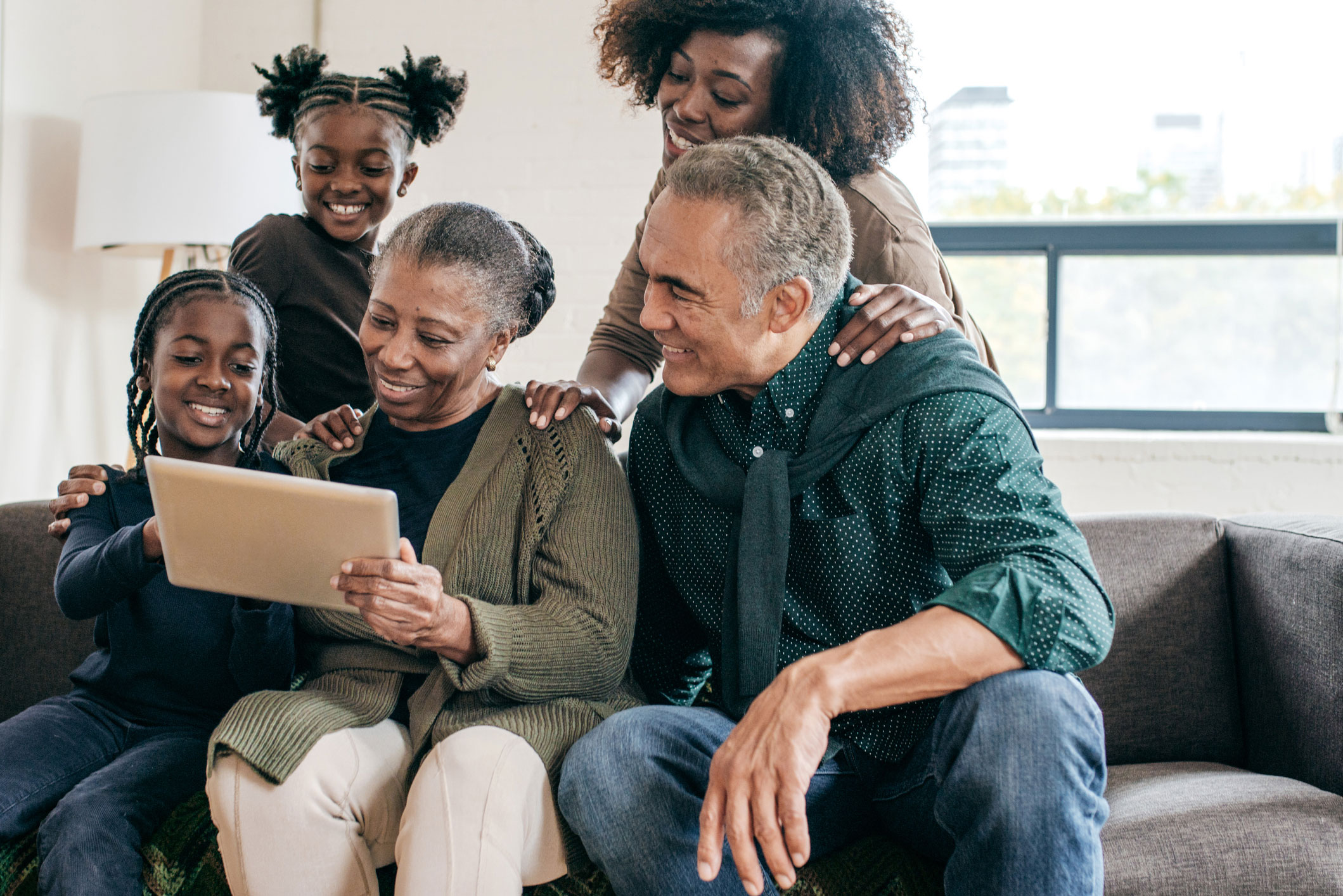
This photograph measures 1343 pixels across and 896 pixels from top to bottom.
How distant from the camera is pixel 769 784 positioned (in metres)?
1.07

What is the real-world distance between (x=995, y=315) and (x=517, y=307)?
1915 mm

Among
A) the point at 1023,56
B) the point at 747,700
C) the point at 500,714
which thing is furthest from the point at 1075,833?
the point at 1023,56

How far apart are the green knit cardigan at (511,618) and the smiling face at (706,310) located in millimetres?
208

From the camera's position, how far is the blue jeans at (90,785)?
123 centimetres

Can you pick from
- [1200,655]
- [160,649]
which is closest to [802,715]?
[160,649]

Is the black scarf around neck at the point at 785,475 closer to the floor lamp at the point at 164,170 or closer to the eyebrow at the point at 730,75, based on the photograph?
the eyebrow at the point at 730,75

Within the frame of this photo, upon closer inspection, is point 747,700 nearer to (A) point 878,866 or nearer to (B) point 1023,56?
(A) point 878,866

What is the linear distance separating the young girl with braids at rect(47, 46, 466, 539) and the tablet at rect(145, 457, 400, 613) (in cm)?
75

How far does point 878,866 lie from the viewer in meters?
1.28

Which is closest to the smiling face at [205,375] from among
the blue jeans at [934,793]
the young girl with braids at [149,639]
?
the young girl with braids at [149,639]

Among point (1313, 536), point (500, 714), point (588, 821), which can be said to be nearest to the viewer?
point (588, 821)

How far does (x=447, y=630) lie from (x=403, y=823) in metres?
0.21

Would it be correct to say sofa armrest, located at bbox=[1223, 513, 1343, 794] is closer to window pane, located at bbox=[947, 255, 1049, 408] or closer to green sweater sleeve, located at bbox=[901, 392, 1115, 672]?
green sweater sleeve, located at bbox=[901, 392, 1115, 672]

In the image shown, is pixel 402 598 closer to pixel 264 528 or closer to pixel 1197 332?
pixel 264 528
